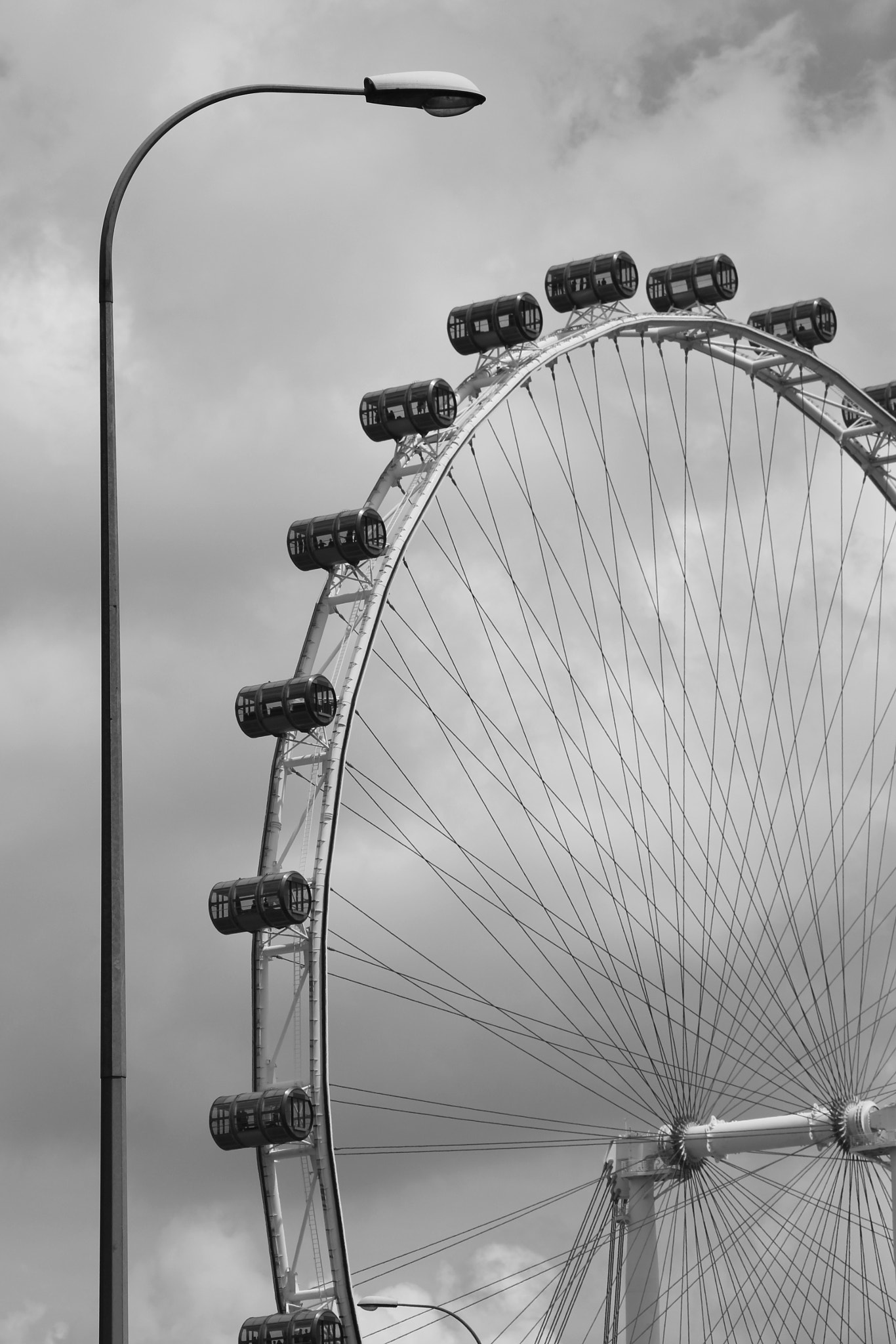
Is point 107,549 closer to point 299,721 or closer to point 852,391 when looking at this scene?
point 299,721

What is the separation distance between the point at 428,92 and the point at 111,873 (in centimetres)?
940

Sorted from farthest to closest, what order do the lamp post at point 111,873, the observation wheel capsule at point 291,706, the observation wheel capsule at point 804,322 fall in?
the observation wheel capsule at point 804,322 < the observation wheel capsule at point 291,706 < the lamp post at point 111,873

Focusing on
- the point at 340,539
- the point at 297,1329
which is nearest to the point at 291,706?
the point at 340,539

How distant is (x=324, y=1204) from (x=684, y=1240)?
22.8 ft

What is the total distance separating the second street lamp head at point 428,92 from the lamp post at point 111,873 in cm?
233

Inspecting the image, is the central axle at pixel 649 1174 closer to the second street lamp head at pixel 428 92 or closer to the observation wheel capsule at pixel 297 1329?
the observation wheel capsule at pixel 297 1329

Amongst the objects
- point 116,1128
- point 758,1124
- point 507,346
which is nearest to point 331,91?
point 116,1128

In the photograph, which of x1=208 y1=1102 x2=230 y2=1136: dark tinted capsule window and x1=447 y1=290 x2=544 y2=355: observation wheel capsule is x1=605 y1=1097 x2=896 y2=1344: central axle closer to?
x1=208 y1=1102 x2=230 y2=1136: dark tinted capsule window

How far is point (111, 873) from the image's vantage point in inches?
782

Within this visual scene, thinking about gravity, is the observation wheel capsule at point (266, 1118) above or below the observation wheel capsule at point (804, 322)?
below

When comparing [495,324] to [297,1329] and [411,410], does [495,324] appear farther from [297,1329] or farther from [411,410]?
[297,1329]

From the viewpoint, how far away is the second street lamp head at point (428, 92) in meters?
24.6

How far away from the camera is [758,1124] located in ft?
146

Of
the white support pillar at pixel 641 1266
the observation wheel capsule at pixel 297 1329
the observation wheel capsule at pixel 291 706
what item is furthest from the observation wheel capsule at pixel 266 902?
the white support pillar at pixel 641 1266
